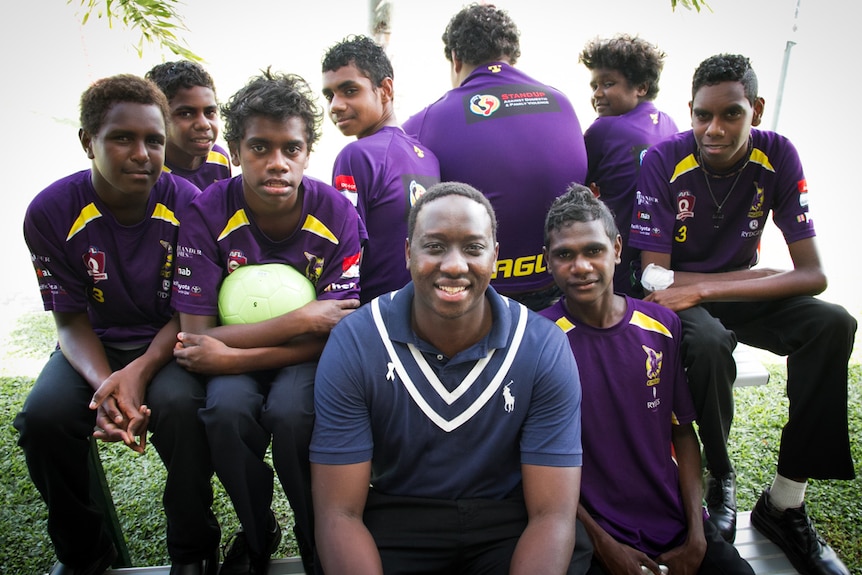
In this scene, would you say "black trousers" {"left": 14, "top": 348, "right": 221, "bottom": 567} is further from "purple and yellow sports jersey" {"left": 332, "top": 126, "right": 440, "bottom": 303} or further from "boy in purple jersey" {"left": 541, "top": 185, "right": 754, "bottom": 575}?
"boy in purple jersey" {"left": 541, "top": 185, "right": 754, "bottom": 575}

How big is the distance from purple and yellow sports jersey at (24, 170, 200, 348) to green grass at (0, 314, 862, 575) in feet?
3.99

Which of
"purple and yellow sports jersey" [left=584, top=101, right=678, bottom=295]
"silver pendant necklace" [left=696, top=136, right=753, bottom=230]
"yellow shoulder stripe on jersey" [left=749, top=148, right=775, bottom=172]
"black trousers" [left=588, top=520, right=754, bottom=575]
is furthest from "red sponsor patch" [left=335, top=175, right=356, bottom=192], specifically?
"yellow shoulder stripe on jersey" [left=749, top=148, right=775, bottom=172]

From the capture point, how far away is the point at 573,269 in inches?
97.0

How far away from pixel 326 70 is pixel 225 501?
237 cm

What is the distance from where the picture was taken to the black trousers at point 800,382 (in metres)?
2.53

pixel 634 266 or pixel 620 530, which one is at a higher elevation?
pixel 634 266

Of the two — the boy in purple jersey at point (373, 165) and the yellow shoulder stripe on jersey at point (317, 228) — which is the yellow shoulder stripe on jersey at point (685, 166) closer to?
the boy in purple jersey at point (373, 165)

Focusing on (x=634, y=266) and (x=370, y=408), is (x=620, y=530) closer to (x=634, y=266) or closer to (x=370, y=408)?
(x=370, y=408)

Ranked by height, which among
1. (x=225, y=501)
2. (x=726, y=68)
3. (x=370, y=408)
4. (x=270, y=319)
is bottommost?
(x=225, y=501)

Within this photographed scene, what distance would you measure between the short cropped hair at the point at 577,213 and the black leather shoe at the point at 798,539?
4.79 feet

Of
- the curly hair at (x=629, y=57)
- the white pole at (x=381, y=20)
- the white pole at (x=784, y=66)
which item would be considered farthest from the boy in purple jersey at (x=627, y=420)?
the white pole at (x=784, y=66)

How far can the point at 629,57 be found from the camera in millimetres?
3500

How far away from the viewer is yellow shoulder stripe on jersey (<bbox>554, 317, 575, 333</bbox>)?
2.44m

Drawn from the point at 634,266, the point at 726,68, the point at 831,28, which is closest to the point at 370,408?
the point at 634,266
